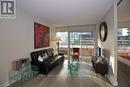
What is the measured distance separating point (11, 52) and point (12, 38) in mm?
433

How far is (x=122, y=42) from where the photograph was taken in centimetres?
820

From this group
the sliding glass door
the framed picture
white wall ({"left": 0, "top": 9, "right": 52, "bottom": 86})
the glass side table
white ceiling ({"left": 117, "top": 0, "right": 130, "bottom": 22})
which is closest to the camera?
white wall ({"left": 0, "top": 9, "right": 52, "bottom": 86})

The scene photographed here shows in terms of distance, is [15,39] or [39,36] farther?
[39,36]

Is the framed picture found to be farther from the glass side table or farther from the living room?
the glass side table

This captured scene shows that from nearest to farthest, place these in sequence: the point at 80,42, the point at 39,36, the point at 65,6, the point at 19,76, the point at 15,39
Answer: the point at 19,76
the point at 65,6
the point at 15,39
the point at 39,36
the point at 80,42

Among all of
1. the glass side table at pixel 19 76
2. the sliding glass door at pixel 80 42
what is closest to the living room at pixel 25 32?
the glass side table at pixel 19 76

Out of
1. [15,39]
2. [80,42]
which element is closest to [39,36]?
[15,39]

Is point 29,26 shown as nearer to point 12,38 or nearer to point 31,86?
point 12,38

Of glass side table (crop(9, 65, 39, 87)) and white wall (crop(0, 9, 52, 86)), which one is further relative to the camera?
glass side table (crop(9, 65, 39, 87))

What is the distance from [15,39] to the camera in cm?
417

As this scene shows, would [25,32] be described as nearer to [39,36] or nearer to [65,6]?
[39,36]

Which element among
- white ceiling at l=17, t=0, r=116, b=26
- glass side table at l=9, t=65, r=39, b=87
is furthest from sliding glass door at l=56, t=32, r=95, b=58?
glass side table at l=9, t=65, r=39, b=87

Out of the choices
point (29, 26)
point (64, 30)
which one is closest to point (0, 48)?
point (29, 26)

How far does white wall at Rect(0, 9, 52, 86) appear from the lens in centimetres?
362
